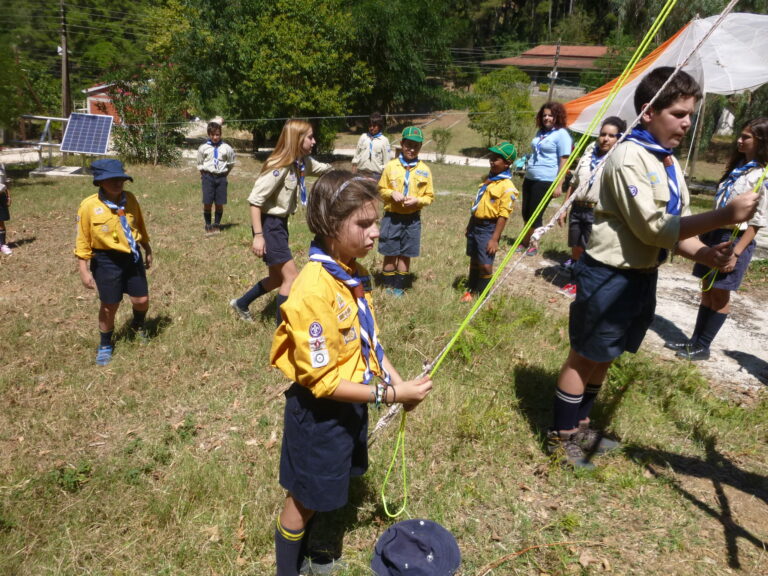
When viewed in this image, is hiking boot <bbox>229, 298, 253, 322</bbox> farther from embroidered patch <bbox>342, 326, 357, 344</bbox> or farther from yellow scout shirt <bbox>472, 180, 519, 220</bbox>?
embroidered patch <bbox>342, 326, 357, 344</bbox>

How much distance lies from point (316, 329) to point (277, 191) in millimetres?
3234

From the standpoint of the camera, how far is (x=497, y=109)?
29062 mm

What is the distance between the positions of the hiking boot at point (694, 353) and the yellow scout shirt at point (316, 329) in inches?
177

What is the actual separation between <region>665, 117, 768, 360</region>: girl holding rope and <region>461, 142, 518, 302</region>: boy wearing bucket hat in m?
2.07

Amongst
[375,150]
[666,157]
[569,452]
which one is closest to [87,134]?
[375,150]

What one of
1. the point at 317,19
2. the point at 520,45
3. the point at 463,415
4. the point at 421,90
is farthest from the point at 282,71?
the point at 520,45

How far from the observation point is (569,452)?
3613mm

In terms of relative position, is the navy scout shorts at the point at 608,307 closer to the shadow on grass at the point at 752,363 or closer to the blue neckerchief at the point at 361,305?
the blue neckerchief at the point at 361,305

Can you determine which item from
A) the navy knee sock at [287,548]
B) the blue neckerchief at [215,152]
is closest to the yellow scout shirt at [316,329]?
the navy knee sock at [287,548]

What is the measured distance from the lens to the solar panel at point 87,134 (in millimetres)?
16297

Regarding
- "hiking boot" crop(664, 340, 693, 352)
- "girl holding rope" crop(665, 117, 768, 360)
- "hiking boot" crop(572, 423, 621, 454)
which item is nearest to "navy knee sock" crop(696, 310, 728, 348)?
"girl holding rope" crop(665, 117, 768, 360)

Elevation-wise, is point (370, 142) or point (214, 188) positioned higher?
point (370, 142)

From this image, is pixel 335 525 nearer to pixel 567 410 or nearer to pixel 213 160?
pixel 567 410

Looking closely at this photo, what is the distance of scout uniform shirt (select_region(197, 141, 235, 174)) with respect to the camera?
9742 mm
